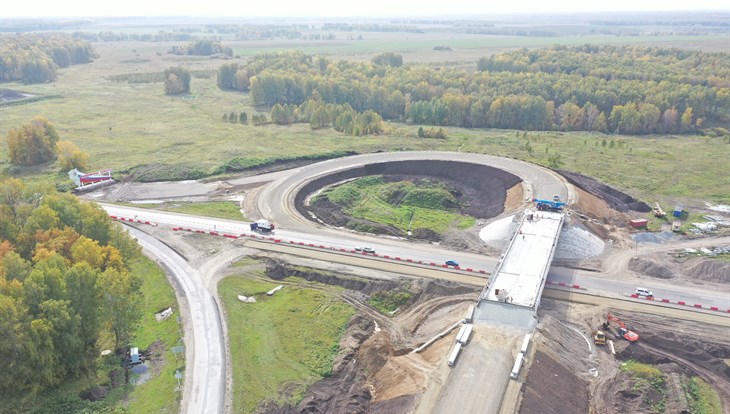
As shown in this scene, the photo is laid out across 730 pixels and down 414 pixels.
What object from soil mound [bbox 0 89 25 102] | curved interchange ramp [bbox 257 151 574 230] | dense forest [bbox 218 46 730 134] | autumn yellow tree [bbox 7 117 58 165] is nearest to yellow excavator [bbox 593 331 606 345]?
curved interchange ramp [bbox 257 151 574 230]

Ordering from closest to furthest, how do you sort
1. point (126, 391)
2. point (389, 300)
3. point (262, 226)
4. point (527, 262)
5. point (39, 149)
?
point (126, 391)
point (389, 300)
point (527, 262)
point (262, 226)
point (39, 149)

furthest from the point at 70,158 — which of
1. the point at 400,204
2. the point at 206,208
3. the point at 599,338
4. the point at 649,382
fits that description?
the point at 649,382

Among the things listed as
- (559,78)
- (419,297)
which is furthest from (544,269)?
(559,78)

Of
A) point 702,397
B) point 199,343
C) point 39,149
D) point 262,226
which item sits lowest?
point 702,397

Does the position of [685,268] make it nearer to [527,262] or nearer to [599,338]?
[527,262]

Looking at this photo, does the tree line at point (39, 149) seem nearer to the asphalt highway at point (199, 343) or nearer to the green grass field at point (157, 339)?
the asphalt highway at point (199, 343)

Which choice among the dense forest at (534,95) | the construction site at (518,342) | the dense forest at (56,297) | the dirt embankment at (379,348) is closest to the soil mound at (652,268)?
the construction site at (518,342)

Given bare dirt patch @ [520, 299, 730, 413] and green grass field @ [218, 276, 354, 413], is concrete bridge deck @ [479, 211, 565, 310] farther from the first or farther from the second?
green grass field @ [218, 276, 354, 413]
